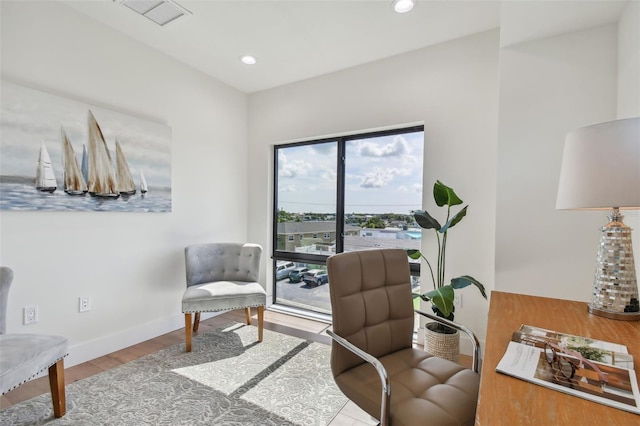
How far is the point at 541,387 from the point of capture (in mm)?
700

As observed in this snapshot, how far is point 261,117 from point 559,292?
3.35 m

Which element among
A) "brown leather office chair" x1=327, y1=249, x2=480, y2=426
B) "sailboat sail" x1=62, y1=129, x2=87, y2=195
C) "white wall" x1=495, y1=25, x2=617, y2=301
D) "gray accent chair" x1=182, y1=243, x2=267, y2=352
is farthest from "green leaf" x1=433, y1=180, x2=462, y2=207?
"sailboat sail" x1=62, y1=129, x2=87, y2=195

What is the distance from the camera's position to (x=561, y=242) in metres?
1.86

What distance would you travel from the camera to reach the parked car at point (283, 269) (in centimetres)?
367

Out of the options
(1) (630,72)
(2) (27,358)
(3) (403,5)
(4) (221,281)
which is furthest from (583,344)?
(4) (221,281)

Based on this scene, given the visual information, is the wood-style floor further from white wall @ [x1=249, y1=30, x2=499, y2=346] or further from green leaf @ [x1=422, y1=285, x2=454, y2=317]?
white wall @ [x1=249, y1=30, x2=499, y2=346]

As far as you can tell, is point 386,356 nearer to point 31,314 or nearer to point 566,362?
point 566,362

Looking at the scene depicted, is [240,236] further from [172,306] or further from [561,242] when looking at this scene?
[561,242]

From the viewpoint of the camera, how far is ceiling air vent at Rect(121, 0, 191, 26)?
2.12 meters

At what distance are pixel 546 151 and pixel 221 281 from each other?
287 centimetres

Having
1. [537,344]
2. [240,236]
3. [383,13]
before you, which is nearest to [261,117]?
[240,236]

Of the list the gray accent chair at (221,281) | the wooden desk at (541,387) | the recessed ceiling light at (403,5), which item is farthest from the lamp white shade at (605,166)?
the gray accent chair at (221,281)

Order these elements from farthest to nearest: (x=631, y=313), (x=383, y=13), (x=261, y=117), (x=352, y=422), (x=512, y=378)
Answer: (x=261, y=117)
(x=383, y=13)
(x=352, y=422)
(x=631, y=313)
(x=512, y=378)

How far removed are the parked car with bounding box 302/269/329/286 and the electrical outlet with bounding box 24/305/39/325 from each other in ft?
7.68
